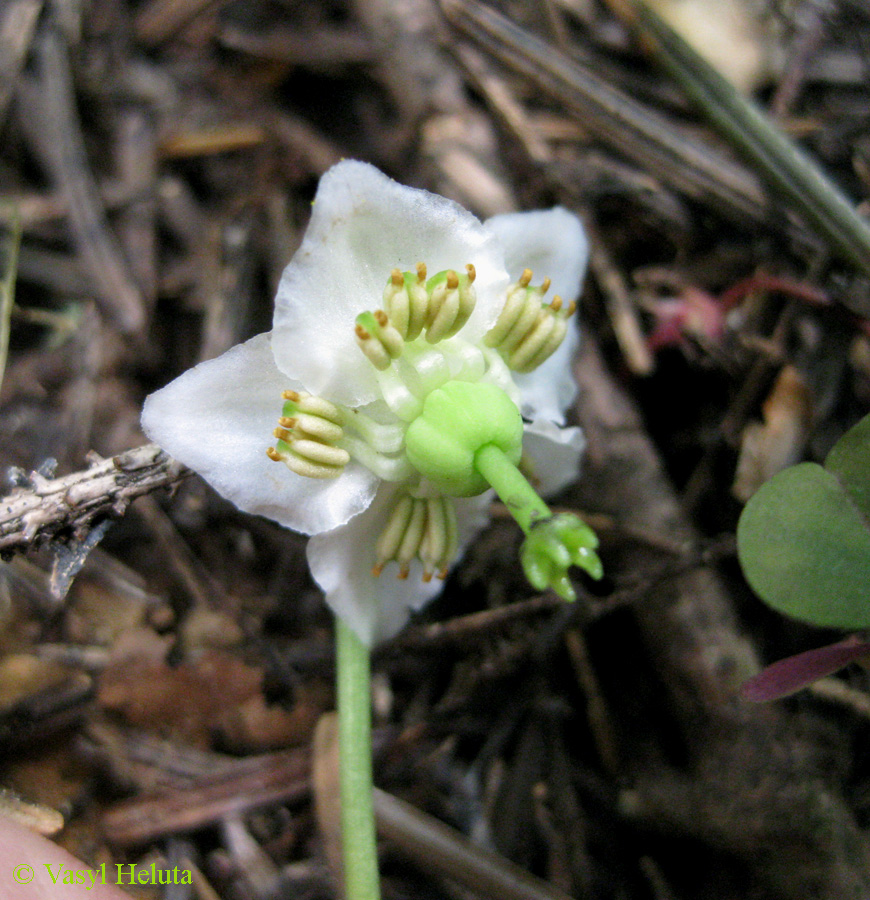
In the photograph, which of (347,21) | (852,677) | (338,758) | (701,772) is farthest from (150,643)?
(347,21)

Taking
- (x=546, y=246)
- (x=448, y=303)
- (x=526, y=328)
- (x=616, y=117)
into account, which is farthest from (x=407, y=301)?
(x=616, y=117)

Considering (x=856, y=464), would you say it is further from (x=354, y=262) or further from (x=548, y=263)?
(x=354, y=262)

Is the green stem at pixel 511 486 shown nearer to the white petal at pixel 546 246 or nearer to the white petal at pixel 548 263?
the white petal at pixel 548 263

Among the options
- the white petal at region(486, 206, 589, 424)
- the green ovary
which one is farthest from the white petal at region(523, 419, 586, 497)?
the green ovary

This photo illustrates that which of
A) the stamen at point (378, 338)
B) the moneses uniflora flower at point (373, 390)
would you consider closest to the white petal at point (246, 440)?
the moneses uniflora flower at point (373, 390)

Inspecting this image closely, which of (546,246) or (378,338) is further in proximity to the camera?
(546,246)

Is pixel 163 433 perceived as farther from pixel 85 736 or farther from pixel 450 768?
pixel 450 768
